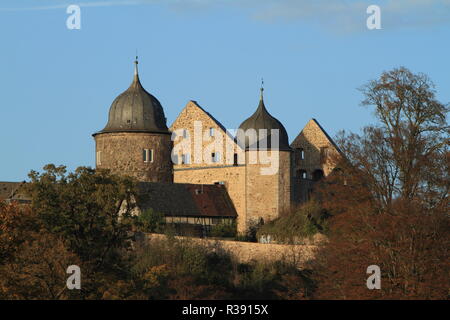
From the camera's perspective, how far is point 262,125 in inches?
2420

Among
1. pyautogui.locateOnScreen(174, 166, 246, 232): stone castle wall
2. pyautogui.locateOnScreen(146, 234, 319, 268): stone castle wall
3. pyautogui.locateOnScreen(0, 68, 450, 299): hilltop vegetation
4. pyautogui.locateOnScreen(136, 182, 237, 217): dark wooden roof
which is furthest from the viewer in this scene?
pyautogui.locateOnScreen(174, 166, 246, 232): stone castle wall

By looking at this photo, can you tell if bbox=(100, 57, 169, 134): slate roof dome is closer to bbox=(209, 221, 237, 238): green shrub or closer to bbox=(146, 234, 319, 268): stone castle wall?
bbox=(209, 221, 237, 238): green shrub

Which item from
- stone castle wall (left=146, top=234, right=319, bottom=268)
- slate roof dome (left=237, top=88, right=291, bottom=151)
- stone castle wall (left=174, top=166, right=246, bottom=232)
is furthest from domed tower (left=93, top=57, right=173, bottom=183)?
stone castle wall (left=146, top=234, right=319, bottom=268)

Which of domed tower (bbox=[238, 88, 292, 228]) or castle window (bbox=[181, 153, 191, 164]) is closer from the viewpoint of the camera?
domed tower (bbox=[238, 88, 292, 228])

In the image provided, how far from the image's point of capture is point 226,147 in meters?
62.0

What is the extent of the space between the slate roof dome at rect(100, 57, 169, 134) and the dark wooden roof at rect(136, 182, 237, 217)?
411 centimetres

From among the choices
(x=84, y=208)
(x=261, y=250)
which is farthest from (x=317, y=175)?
(x=84, y=208)

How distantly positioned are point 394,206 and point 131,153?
20954 millimetres

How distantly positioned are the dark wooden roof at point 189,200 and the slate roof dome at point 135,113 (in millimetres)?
4111

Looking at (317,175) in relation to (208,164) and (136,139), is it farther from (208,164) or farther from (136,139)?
(136,139)

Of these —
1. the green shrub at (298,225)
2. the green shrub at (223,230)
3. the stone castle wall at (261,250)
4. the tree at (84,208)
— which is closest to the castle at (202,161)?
the green shrub at (223,230)

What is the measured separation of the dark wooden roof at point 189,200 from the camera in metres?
58.6

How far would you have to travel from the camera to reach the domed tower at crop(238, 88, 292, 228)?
195 feet
